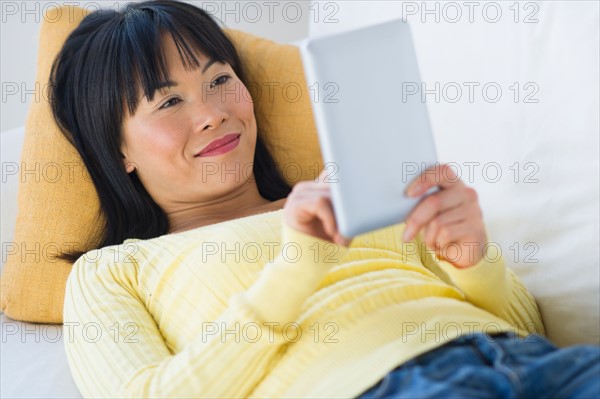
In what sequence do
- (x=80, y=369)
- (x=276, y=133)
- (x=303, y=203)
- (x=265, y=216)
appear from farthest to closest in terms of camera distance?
(x=276, y=133) < (x=265, y=216) < (x=80, y=369) < (x=303, y=203)

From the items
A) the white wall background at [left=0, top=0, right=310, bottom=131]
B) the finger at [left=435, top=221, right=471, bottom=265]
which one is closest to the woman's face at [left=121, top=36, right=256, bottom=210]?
the finger at [left=435, top=221, right=471, bottom=265]

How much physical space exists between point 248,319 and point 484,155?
0.50 meters

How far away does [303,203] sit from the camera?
76 centimetres

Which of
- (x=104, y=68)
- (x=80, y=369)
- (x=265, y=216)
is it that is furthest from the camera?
(x=104, y=68)

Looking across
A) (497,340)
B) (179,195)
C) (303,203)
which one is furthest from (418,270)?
(179,195)

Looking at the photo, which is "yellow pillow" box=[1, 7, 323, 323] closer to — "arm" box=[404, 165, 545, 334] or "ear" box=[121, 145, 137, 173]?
"ear" box=[121, 145, 137, 173]

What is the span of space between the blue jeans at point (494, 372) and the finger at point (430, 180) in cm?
17

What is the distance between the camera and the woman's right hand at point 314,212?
74 centimetres

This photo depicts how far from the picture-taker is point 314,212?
0.75m

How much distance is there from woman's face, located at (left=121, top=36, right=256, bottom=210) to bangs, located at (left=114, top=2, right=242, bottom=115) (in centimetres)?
1

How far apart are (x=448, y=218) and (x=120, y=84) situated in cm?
61

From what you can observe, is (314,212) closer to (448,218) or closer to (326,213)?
(326,213)

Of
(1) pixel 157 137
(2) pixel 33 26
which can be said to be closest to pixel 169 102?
(1) pixel 157 137

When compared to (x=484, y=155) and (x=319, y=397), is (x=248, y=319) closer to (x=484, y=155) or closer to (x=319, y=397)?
(x=319, y=397)
